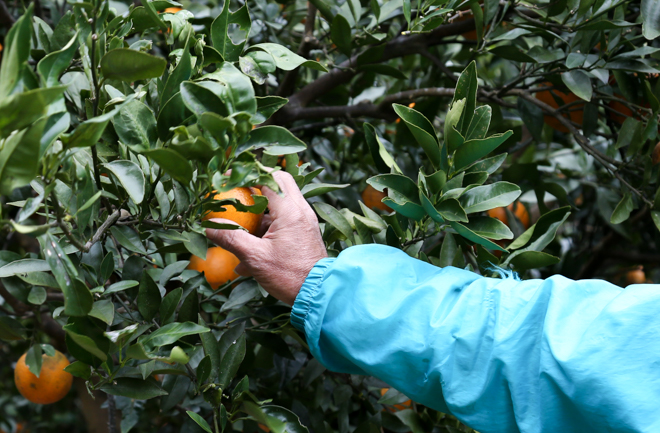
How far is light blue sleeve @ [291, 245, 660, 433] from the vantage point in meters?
0.59

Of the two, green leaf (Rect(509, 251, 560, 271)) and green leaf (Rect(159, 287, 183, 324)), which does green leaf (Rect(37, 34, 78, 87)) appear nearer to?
green leaf (Rect(159, 287, 183, 324))

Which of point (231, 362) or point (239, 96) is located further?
point (231, 362)

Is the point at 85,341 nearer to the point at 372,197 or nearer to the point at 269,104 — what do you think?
the point at 269,104

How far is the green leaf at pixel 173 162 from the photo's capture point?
491 millimetres

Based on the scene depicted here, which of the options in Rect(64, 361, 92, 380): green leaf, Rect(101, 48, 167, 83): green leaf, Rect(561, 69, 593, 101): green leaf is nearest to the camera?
Rect(101, 48, 167, 83): green leaf

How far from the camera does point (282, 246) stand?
74cm

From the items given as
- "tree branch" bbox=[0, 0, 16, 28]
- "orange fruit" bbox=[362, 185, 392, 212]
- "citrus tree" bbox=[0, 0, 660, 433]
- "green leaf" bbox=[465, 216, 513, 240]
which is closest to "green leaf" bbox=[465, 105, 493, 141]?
"citrus tree" bbox=[0, 0, 660, 433]

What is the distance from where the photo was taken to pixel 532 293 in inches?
26.0

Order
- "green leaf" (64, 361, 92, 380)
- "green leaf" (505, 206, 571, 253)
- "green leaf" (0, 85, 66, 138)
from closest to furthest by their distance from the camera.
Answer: "green leaf" (0, 85, 66, 138), "green leaf" (64, 361, 92, 380), "green leaf" (505, 206, 571, 253)

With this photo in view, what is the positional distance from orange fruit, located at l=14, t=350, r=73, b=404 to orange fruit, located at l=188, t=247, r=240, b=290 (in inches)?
12.9

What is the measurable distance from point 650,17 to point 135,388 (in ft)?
3.13

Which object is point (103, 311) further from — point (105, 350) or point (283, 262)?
point (283, 262)

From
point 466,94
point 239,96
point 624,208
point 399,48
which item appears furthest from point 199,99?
point 624,208

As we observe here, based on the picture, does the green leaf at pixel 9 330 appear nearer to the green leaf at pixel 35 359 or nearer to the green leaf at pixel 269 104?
the green leaf at pixel 35 359
